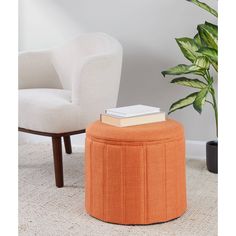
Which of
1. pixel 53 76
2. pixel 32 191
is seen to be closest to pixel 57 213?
pixel 32 191

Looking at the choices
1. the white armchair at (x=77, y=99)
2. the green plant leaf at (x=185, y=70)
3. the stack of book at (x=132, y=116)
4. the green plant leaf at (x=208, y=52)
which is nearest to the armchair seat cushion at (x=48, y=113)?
the white armchair at (x=77, y=99)

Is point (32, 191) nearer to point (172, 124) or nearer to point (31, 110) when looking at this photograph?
point (31, 110)

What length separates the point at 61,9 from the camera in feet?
11.3

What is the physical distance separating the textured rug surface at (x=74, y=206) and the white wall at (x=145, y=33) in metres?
0.40

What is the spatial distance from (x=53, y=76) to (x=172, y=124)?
4.33 ft

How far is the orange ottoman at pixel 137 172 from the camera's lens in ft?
6.48

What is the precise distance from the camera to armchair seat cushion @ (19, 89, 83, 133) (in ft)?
8.48

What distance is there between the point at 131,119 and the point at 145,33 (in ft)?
4.27

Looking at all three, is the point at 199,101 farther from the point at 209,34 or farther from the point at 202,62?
the point at 209,34

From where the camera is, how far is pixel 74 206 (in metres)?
2.32

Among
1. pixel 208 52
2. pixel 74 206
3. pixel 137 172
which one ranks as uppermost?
pixel 208 52

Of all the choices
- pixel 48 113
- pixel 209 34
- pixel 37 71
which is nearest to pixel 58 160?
pixel 48 113

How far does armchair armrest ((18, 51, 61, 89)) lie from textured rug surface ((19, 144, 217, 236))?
0.48 m

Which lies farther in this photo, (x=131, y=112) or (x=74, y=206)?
(x=74, y=206)
